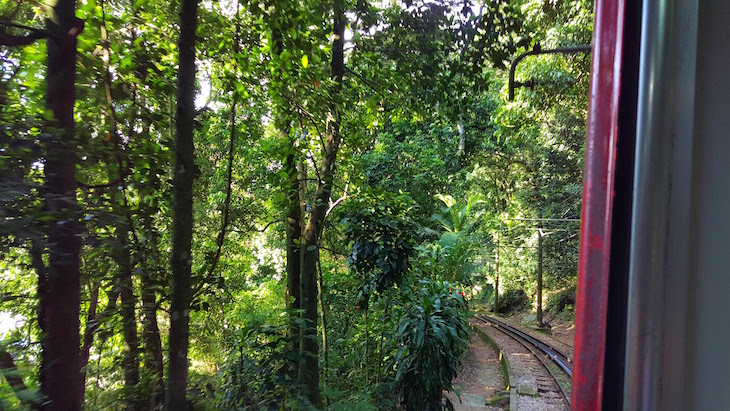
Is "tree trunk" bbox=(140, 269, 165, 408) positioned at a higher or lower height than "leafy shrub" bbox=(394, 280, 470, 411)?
higher

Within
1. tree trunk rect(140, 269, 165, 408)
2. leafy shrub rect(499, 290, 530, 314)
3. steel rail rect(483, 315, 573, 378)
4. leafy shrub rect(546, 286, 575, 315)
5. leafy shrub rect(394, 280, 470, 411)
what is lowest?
leafy shrub rect(499, 290, 530, 314)

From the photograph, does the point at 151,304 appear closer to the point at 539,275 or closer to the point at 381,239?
the point at 381,239

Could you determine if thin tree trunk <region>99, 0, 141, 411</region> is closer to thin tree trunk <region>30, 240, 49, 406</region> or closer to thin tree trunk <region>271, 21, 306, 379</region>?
thin tree trunk <region>30, 240, 49, 406</region>

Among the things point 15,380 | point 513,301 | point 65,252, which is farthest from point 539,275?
point 15,380

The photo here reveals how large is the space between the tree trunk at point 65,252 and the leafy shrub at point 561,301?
17.2m

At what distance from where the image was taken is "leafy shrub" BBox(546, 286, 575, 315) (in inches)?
642

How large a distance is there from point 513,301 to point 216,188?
1899cm

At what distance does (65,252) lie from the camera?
5.44ft

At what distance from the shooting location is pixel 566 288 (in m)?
16.4

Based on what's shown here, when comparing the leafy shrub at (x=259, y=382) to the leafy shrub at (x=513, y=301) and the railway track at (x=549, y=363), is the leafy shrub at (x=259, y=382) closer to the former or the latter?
the railway track at (x=549, y=363)

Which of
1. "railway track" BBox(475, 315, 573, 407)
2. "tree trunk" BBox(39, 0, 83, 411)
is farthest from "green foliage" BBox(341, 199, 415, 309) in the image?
"railway track" BBox(475, 315, 573, 407)

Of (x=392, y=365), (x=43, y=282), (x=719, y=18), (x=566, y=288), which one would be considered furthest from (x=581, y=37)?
(x=566, y=288)

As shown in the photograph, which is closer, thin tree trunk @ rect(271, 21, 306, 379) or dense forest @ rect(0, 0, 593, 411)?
dense forest @ rect(0, 0, 593, 411)

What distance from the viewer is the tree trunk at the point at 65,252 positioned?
1.69m
